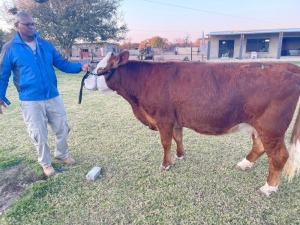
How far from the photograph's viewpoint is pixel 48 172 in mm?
3299

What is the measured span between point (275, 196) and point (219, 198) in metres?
0.67

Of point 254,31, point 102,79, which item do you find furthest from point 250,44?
point 102,79

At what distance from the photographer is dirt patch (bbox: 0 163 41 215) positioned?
111 inches

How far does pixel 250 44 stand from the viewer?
84.6 ft

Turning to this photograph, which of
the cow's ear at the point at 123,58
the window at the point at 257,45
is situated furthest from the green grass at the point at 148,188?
the window at the point at 257,45

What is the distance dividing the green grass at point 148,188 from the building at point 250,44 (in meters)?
22.4

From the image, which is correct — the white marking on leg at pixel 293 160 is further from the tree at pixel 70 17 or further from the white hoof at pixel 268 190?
the tree at pixel 70 17

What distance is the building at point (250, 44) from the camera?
2381 cm

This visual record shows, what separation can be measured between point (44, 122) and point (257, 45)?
2733 cm

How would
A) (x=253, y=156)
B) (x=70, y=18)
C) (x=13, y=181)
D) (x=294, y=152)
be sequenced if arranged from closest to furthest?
(x=294, y=152)
(x=13, y=181)
(x=253, y=156)
(x=70, y=18)

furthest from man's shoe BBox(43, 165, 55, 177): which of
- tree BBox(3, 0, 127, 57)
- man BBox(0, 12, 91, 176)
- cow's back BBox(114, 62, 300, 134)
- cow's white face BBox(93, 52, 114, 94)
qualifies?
tree BBox(3, 0, 127, 57)

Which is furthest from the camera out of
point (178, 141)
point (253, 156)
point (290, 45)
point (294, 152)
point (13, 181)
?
point (290, 45)

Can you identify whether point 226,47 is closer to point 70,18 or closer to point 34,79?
point 70,18

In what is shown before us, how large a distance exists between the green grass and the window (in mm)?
24496
